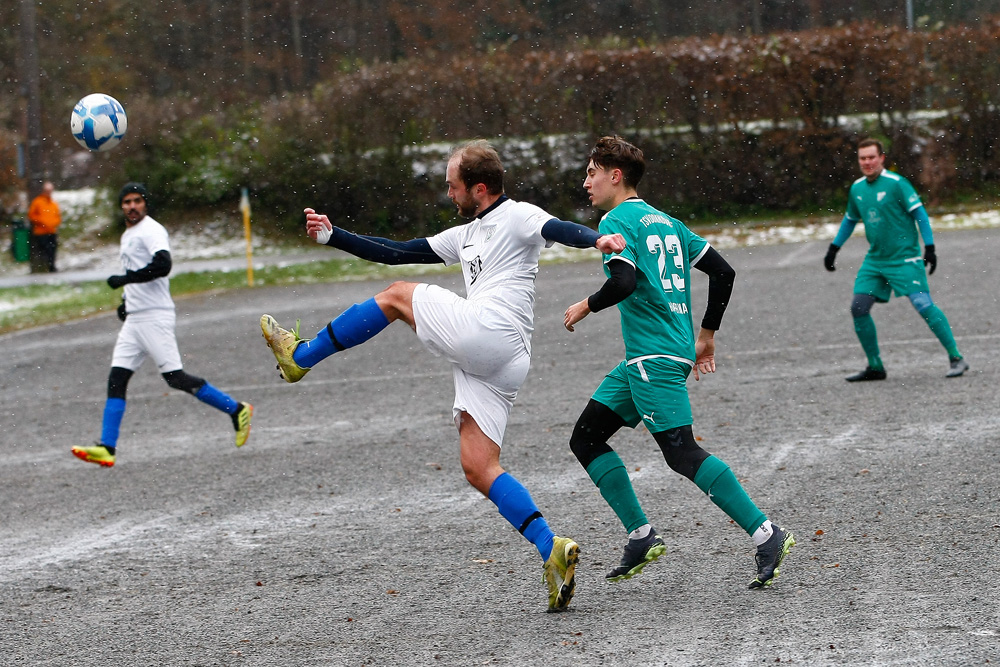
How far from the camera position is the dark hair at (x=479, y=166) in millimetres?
4914

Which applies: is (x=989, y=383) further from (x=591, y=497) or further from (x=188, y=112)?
(x=188, y=112)

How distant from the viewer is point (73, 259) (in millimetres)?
26312

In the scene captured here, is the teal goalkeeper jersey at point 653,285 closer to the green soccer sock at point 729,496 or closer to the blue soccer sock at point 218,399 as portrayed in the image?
the green soccer sock at point 729,496

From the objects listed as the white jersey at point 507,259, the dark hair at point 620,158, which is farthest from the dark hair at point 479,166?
the dark hair at point 620,158

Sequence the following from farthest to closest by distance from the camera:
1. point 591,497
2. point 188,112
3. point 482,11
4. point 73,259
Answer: point 482,11
point 188,112
point 73,259
point 591,497

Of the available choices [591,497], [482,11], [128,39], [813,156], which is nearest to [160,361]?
[591,497]

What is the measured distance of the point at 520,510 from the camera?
4.86 meters

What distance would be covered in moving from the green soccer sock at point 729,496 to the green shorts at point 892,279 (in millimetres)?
5387

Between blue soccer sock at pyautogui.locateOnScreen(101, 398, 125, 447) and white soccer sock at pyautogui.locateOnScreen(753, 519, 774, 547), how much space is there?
5.21m

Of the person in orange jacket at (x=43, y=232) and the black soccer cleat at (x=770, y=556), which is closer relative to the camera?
the black soccer cleat at (x=770, y=556)

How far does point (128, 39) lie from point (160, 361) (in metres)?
32.7

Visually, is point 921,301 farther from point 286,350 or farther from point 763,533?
point 286,350

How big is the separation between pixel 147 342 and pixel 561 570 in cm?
529

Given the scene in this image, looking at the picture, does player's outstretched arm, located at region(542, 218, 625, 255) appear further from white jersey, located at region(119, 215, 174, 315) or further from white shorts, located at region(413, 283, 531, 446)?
white jersey, located at region(119, 215, 174, 315)
